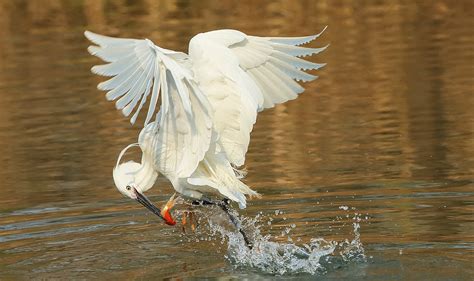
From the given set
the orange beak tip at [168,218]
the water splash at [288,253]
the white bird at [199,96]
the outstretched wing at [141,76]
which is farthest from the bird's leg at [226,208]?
the outstretched wing at [141,76]

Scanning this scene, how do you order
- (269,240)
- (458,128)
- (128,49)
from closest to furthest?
(128,49)
(269,240)
(458,128)

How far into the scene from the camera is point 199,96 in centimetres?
732

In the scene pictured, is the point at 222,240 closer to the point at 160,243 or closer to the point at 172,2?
the point at 160,243

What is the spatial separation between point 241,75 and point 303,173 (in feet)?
9.30

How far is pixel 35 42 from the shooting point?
2211cm

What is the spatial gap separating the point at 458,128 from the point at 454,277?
5264 mm

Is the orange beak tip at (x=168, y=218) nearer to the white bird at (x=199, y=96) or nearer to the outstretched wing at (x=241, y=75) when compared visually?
the white bird at (x=199, y=96)

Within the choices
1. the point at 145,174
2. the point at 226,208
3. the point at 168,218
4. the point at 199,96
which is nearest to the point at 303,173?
the point at 226,208

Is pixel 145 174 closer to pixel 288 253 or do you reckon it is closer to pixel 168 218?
pixel 168 218

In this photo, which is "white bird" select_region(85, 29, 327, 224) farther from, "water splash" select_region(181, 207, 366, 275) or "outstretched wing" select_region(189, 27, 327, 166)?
"water splash" select_region(181, 207, 366, 275)

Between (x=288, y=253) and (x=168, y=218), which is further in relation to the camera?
(x=168, y=218)

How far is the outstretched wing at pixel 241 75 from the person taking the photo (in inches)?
327

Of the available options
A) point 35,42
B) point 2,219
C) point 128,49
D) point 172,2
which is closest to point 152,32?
point 35,42

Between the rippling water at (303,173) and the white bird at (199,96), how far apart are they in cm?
60
